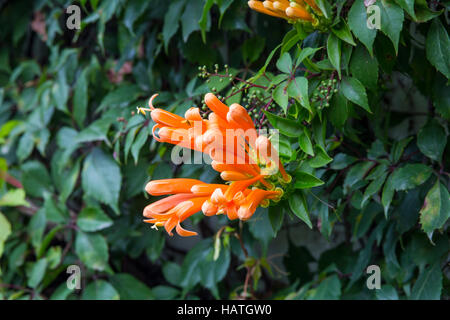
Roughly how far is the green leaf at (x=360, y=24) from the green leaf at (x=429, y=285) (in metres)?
0.59

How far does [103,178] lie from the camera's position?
1498 mm

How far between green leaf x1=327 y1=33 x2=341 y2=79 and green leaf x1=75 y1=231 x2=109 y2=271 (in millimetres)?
1018

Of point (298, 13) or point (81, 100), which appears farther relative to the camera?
point (81, 100)

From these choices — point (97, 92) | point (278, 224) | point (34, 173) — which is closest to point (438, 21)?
point (278, 224)

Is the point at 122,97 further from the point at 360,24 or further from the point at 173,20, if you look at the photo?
the point at 360,24

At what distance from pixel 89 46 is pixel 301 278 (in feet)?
4.03

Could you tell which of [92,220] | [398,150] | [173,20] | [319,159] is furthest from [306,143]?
[92,220]

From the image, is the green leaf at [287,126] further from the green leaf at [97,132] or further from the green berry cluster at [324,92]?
the green leaf at [97,132]

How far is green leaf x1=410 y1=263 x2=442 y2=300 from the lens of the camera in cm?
110

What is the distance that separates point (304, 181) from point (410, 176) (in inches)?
13.2

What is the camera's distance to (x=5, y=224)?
1.66 meters

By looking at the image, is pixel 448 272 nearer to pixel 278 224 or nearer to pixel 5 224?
pixel 278 224

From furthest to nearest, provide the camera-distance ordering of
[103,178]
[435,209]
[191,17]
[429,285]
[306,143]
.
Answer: [103,178] → [191,17] → [429,285] → [435,209] → [306,143]
